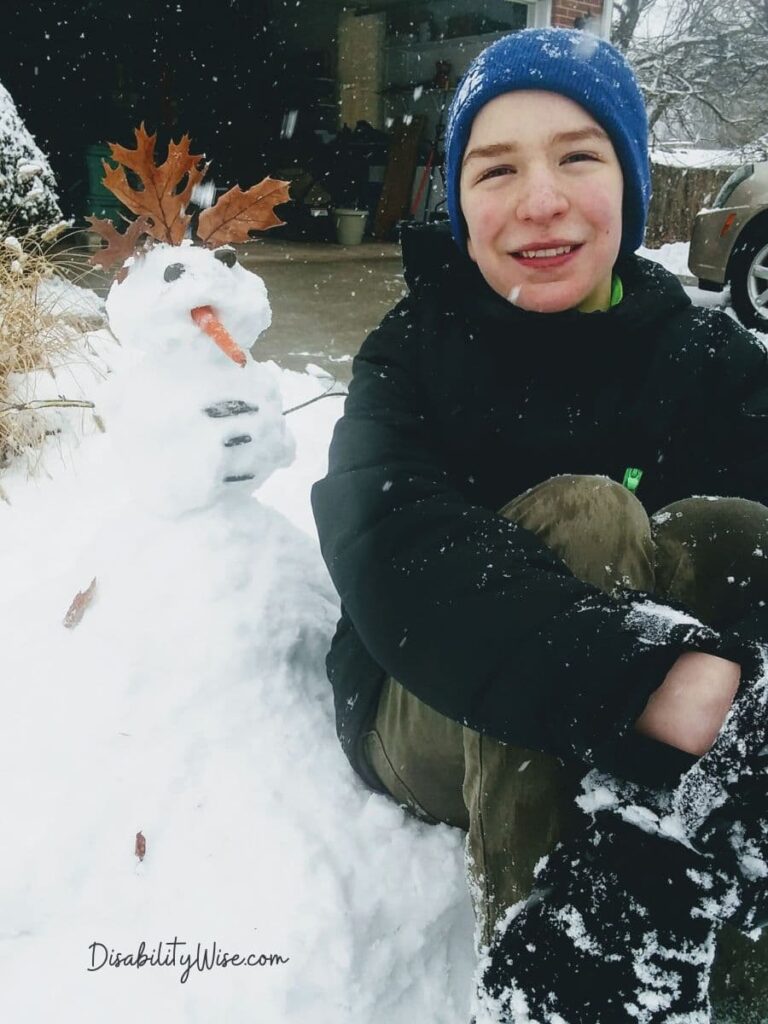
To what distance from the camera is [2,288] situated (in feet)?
9.53

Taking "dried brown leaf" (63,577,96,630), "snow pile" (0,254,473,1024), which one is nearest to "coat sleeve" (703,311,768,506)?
"snow pile" (0,254,473,1024)

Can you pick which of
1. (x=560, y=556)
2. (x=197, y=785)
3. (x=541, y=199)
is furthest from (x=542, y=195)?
(x=197, y=785)

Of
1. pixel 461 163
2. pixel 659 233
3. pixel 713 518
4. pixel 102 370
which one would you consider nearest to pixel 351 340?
pixel 102 370

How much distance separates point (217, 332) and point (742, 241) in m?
5.76

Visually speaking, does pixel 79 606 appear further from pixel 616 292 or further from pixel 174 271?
pixel 616 292

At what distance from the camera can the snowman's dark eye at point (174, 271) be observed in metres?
1.35

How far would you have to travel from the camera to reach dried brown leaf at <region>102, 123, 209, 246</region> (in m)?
1.30

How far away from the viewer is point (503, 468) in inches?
54.3

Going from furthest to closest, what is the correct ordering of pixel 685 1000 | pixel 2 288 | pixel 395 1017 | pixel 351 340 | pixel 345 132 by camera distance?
pixel 345 132 → pixel 351 340 → pixel 2 288 → pixel 395 1017 → pixel 685 1000

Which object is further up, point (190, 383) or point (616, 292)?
point (616, 292)

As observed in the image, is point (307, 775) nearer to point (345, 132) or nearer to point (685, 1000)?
point (685, 1000)

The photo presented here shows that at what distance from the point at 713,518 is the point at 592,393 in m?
0.31

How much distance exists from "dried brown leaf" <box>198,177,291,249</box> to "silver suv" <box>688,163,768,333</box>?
5.33m

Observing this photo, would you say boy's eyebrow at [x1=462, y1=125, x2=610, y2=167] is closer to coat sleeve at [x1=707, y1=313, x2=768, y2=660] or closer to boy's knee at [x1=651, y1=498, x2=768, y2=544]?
coat sleeve at [x1=707, y1=313, x2=768, y2=660]
